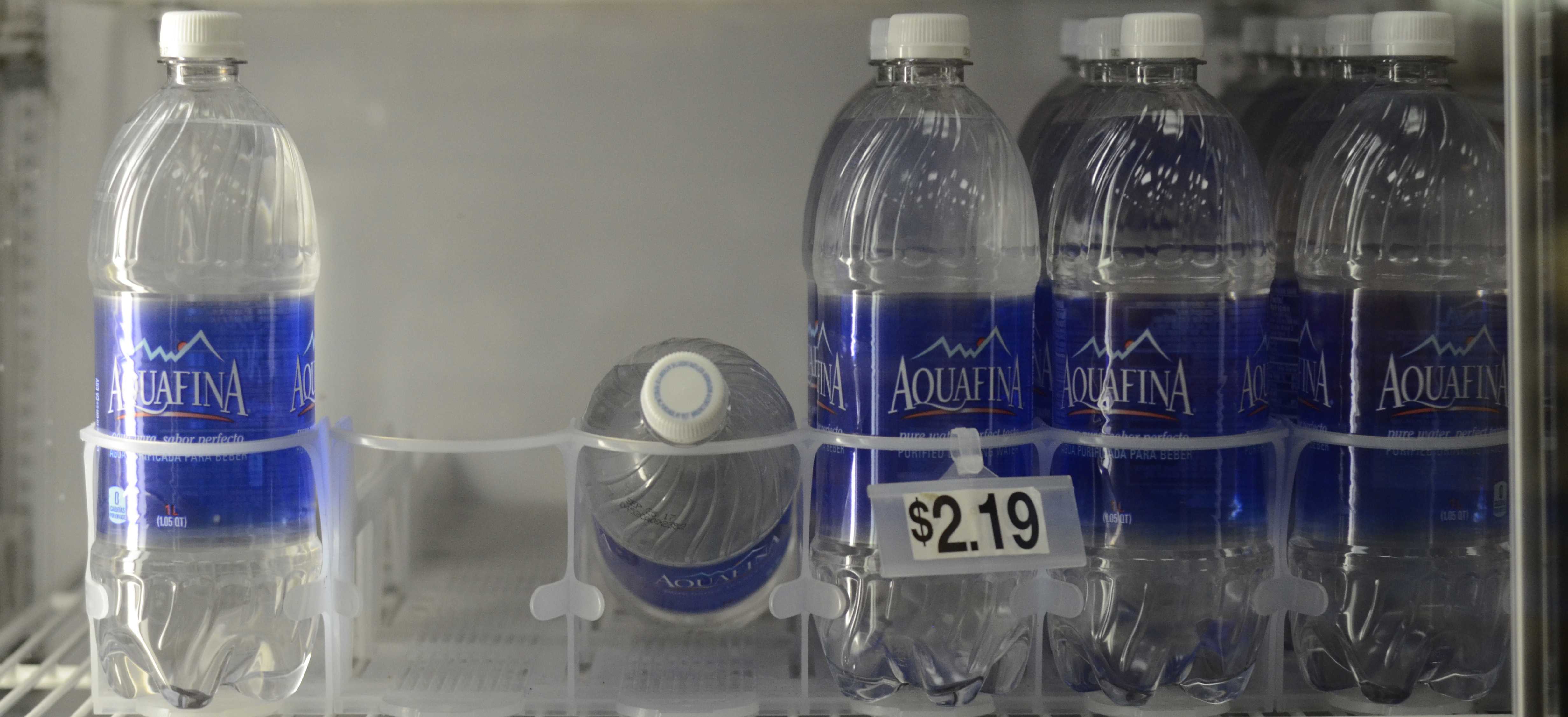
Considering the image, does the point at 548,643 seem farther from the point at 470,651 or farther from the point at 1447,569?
the point at 1447,569

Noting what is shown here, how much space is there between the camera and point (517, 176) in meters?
1.30

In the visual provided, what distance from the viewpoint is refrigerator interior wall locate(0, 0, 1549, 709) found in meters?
1.27

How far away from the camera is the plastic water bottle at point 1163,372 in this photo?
99 cm

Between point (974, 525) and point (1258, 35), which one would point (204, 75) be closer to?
point (974, 525)

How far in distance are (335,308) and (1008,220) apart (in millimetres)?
684

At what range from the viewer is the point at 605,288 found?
130cm

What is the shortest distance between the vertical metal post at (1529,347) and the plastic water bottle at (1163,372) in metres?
0.19

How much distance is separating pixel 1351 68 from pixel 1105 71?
25cm

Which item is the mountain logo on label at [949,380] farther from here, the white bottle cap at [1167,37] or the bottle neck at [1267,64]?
the bottle neck at [1267,64]

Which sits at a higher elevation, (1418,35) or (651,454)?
(1418,35)

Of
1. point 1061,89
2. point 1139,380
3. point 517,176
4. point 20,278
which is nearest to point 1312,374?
point 1139,380

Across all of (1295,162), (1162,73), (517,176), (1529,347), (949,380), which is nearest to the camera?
(1529,347)

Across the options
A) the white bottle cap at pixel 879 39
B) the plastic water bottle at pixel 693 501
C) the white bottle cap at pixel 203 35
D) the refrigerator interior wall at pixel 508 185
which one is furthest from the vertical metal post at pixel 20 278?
the white bottle cap at pixel 879 39

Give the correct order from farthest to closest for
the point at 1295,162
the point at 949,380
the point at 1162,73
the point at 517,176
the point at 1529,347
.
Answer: the point at 517,176
the point at 1295,162
the point at 1162,73
the point at 949,380
the point at 1529,347
